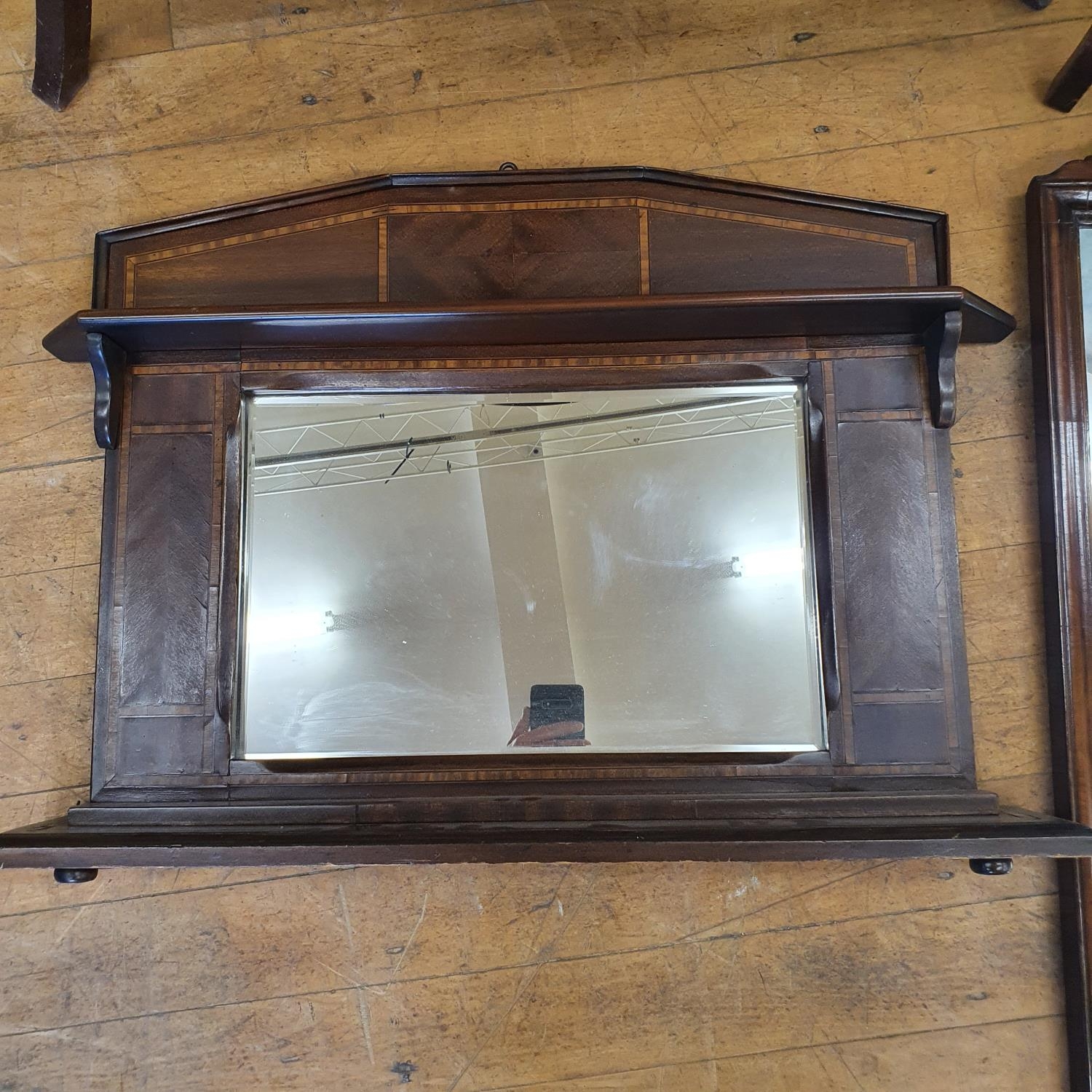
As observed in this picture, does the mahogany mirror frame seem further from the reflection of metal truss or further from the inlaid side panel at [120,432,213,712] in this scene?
A: the inlaid side panel at [120,432,213,712]

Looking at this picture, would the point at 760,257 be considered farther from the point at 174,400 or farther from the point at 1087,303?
the point at 174,400

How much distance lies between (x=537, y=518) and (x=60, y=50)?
1.15 meters

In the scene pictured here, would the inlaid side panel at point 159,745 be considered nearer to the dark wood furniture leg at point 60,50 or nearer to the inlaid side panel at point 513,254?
the inlaid side panel at point 513,254

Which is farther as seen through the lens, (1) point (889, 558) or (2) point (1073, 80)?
(2) point (1073, 80)

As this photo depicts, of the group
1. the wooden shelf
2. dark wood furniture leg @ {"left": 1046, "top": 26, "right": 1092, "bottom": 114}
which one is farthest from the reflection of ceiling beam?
dark wood furniture leg @ {"left": 1046, "top": 26, "right": 1092, "bottom": 114}

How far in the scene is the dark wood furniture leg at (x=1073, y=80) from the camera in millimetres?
1411

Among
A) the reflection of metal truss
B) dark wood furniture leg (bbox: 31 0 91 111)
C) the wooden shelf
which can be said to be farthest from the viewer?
dark wood furniture leg (bbox: 31 0 91 111)

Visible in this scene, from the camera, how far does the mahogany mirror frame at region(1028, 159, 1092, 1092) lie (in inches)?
52.3

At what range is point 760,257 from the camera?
1.43 metres

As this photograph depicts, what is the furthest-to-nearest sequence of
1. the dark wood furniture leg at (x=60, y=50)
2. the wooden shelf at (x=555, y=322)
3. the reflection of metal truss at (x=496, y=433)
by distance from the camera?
1. the dark wood furniture leg at (x=60, y=50)
2. the reflection of metal truss at (x=496, y=433)
3. the wooden shelf at (x=555, y=322)

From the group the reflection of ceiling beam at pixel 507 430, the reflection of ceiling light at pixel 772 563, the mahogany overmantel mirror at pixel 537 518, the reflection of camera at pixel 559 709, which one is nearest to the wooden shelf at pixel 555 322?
the mahogany overmantel mirror at pixel 537 518

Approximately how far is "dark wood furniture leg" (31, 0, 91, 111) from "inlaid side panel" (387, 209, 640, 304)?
647 millimetres

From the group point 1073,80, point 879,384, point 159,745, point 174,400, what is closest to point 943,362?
point 879,384

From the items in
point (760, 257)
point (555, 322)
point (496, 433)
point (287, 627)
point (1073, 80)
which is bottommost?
point (287, 627)
